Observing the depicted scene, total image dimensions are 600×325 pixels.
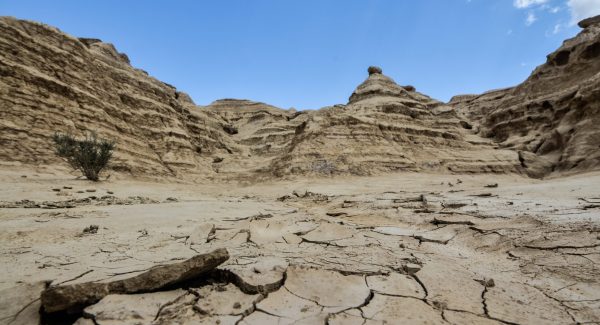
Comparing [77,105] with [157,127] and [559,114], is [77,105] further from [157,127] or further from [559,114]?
[559,114]

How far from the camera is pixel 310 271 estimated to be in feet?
8.57

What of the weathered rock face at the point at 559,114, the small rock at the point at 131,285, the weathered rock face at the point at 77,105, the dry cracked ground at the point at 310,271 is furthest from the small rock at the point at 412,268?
the weathered rock face at the point at 559,114

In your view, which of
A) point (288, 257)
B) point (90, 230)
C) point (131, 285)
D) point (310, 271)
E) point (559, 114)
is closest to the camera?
point (131, 285)

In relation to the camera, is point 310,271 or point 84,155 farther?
point 84,155

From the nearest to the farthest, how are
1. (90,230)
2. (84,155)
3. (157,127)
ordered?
1. (90,230)
2. (84,155)
3. (157,127)

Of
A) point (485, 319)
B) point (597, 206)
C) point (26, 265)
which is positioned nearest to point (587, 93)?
point (597, 206)

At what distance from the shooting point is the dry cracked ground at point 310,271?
6.27 feet

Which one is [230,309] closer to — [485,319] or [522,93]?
[485,319]

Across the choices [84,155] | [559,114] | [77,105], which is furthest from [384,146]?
[77,105]

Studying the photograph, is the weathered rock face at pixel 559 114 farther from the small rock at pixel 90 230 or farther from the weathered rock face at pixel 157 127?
the small rock at pixel 90 230

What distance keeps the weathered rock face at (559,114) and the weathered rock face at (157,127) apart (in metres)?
2.41

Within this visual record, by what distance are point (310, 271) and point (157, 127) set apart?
21.5 metres

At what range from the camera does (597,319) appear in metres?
1.84

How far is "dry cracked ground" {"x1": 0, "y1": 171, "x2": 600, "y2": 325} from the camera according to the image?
1911mm
